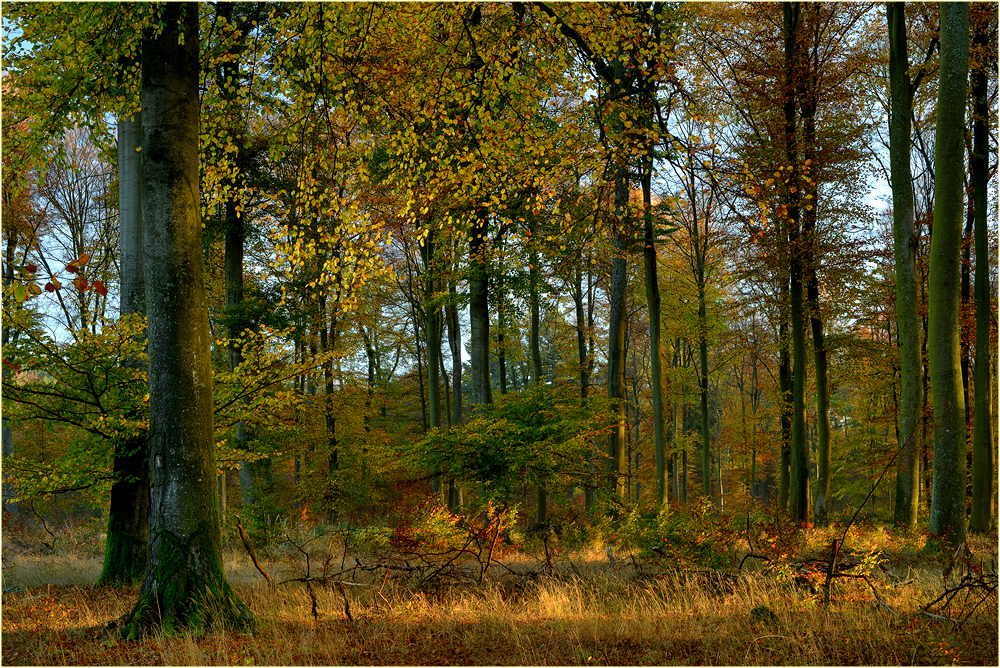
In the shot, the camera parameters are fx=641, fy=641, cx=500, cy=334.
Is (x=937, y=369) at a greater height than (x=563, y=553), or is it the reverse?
(x=937, y=369)

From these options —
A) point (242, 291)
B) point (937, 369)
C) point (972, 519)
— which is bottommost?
point (972, 519)

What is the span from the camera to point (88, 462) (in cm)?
736

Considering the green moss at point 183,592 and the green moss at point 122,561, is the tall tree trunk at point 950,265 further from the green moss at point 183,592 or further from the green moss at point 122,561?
the green moss at point 122,561

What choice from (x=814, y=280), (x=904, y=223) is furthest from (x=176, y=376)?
(x=814, y=280)

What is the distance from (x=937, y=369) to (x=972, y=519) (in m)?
5.55

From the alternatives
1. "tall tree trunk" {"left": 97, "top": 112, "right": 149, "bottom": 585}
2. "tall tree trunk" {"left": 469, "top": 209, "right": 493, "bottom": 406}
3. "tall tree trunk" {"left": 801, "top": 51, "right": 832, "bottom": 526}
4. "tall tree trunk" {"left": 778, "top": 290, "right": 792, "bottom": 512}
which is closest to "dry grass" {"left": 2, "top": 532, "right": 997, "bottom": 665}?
"tall tree trunk" {"left": 97, "top": 112, "right": 149, "bottom": 585}

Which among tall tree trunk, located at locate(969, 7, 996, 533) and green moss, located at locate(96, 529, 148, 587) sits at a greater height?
tall tree trunk, located at locate(969, 7, 996, 533)

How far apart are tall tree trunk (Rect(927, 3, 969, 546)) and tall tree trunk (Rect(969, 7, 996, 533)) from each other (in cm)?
394

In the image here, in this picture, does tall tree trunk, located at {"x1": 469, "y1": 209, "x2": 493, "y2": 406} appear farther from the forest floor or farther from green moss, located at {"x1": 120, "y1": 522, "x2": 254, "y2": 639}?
green moss, located at {"x1": 120, "y1": 522, "x2": 254, "y2": 639}

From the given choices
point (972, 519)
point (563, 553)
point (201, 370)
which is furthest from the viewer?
point (972, 519)

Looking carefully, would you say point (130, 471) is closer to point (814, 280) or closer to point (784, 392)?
point (814, 280)

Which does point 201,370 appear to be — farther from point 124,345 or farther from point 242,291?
point 242,291

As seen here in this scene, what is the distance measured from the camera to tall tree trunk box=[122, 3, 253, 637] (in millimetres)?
5293

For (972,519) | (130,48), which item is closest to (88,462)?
(130,48)
